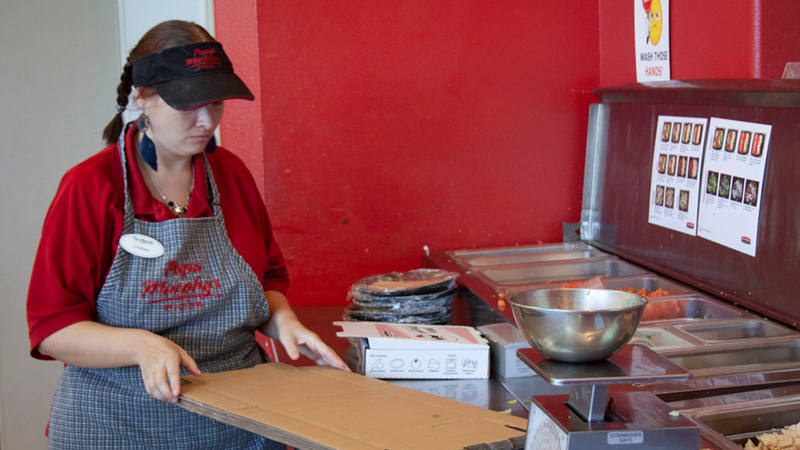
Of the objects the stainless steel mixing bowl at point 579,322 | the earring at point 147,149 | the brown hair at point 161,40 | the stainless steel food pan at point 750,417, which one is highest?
the brown hair at point 161,40

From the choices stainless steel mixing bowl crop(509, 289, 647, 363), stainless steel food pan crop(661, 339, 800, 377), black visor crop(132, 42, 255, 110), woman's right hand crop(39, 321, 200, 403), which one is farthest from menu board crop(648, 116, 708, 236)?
woman's right hand crop(39, 321, 200, 403)

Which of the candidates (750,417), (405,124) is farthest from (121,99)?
(750,417)

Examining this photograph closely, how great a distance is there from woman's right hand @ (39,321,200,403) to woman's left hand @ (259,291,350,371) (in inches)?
11.9

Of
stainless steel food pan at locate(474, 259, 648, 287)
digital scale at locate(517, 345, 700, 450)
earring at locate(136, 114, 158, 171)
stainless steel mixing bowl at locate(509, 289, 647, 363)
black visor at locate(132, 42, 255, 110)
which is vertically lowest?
stainless steel food pan at locate(474, 259, 648, 287)

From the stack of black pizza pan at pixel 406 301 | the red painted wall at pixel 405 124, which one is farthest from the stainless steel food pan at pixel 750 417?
the red painted wall at pixel 405 124

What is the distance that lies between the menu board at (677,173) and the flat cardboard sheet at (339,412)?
116cm

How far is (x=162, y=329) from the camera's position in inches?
66.0

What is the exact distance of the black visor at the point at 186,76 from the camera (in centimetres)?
162

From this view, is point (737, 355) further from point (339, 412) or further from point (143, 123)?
point (143, 123)

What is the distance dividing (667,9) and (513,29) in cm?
69

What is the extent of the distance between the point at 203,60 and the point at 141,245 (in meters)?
0.46

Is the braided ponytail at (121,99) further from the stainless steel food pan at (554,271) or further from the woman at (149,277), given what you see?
the stainless steel food pan at (554,271)

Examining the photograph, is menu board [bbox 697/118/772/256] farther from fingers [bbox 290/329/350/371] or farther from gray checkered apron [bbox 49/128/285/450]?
gray checkered apron [bbox 49/128/285/450]

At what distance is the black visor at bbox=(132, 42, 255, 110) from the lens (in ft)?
5.32
